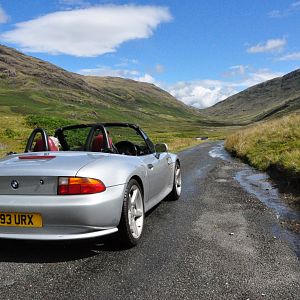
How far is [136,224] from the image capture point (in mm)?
5250

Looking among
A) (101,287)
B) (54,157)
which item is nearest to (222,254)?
(101,287)

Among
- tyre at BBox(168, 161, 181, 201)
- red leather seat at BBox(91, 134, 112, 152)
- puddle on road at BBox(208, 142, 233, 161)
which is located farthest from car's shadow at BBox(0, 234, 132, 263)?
puddle on road at BBox(208, 142, 233, 161)

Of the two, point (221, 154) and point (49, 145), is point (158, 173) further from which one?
point (221, 154)

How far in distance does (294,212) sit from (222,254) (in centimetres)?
304

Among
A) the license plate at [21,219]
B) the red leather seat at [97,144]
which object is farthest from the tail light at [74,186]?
the red leather seat at [97,144]

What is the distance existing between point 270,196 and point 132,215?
15.9 feet

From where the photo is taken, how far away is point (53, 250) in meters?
4.89

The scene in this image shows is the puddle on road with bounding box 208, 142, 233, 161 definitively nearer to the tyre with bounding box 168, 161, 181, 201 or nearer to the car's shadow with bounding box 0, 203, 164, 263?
the tyre with bounding box 168, 161, 181, 201

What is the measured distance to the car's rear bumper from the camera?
424cm

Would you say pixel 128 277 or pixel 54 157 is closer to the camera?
pixel 128 277

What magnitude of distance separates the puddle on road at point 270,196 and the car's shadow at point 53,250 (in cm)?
225

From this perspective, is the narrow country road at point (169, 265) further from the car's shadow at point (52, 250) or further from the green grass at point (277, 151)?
the green grass at point (277, 151)

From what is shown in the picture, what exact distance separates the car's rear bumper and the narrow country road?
18cm

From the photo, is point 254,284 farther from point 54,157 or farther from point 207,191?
point 207,191
